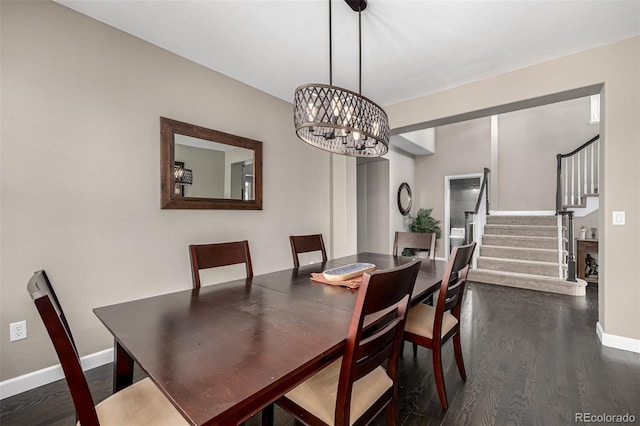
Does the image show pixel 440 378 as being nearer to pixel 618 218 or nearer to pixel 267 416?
pixel 267 416

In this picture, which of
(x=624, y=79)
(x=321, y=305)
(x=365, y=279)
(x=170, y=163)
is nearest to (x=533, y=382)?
(x=321, y=305)

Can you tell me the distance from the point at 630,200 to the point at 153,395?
3.58 meters

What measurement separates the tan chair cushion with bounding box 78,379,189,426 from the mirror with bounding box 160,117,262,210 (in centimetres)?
164

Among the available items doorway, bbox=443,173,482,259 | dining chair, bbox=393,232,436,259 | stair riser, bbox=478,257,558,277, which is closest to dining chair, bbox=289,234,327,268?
dining chair, bbox=393,232,436,259

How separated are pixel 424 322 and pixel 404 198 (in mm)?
4773

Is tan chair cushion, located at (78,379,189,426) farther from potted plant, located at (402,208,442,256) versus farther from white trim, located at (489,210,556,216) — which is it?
white trim, located at (489,210,556,216)

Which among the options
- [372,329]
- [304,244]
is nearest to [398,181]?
[304,244]

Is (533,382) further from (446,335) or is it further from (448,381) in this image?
(446,335)

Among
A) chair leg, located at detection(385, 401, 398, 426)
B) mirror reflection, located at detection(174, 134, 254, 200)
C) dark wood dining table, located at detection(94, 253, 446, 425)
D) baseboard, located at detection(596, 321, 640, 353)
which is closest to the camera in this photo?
dark wood dining table, located at detection(94, 253, 446, 425)

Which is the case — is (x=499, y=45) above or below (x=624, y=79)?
above

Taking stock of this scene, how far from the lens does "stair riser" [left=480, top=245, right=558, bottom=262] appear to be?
4488mm

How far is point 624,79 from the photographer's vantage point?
2.36 meters

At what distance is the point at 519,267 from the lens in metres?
4.52

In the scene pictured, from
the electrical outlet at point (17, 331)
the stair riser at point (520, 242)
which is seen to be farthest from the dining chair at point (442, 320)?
the stair riser at point (520, 242)
